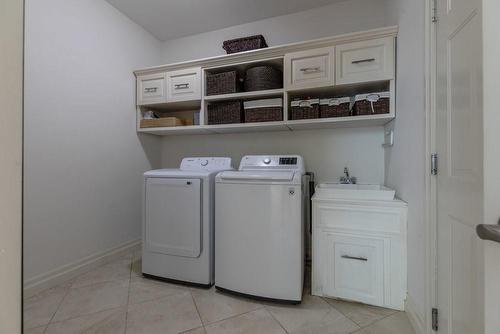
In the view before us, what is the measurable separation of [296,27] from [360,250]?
223cm

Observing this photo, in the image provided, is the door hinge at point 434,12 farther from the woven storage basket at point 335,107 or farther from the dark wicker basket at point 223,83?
the dark wicker basket at point 223,83

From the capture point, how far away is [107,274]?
2.07 m

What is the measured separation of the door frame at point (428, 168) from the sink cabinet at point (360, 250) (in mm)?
340

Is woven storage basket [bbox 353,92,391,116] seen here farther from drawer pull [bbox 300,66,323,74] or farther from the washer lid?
the washer lid

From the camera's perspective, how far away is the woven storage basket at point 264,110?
2137 mm

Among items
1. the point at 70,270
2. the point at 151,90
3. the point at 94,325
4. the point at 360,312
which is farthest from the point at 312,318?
the point at 151,90

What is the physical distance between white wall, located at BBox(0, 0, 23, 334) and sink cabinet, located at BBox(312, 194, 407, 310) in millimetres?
1620

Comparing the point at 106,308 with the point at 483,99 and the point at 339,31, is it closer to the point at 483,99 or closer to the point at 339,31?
the point at 483,99

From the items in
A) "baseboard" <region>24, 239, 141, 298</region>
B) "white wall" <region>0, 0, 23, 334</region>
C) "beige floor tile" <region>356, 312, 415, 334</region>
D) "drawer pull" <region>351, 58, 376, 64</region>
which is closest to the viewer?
"white wall" <region>0, 0, 23, 334</region>

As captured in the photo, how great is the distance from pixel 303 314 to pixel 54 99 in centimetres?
247

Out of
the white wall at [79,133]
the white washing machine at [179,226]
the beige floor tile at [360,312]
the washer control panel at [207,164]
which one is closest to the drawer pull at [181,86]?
the white wall at [79,133]

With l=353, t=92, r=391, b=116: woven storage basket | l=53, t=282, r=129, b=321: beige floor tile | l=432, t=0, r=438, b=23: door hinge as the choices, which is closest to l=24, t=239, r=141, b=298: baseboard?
l=53, t=282, r=129, b=321: beige floor tile

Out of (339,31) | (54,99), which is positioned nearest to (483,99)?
(339,31)

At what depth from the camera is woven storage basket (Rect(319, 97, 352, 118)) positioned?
198cm
